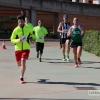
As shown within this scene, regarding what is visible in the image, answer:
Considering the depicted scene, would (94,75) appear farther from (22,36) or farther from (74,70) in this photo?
(22,36)

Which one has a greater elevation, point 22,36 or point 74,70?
point 22,36

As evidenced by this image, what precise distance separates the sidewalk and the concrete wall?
21341 mm

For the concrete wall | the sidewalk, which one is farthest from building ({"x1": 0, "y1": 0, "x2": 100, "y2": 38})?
the sidewalk

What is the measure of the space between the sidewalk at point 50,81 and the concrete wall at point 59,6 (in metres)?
21.3

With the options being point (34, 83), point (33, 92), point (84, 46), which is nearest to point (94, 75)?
point (34, 83)

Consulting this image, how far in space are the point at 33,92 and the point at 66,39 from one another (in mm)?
7294

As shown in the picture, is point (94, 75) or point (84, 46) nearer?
point (94, 75)

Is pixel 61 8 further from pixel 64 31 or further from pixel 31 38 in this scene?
pixel 31 38

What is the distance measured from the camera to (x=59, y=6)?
37.4 meters

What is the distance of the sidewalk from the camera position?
9.17 meters

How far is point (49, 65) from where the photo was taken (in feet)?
49.2

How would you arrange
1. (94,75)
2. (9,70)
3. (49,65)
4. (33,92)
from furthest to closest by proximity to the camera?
(49,65)
(9,70)
(94,75)
(33,92)

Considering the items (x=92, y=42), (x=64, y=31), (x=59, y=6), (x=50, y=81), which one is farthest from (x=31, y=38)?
(x=59, y=6)

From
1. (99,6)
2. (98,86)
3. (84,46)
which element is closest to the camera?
(98,86)
